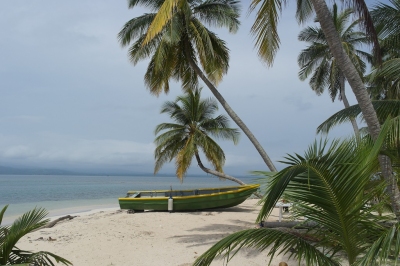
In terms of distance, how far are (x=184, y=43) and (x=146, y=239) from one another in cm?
679

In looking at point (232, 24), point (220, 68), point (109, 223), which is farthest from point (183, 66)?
point (109, 223)

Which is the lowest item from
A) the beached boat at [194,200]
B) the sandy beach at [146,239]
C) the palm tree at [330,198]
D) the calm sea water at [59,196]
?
the calm sea water at [59,196]

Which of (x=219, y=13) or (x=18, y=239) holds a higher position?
(x=219, y=13)

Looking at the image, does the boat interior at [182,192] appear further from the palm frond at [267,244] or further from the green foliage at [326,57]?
the palm frond at [267,244]

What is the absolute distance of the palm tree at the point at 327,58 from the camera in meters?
18.8

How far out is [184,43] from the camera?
1330 cm

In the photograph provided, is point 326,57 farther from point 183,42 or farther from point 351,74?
point 351,74

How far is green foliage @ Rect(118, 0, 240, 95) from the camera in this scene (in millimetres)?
12594

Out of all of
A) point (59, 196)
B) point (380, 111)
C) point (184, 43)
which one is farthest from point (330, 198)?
point (59, 196)

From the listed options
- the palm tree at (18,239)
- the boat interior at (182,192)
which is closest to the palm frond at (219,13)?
the boat interior at (182,192)

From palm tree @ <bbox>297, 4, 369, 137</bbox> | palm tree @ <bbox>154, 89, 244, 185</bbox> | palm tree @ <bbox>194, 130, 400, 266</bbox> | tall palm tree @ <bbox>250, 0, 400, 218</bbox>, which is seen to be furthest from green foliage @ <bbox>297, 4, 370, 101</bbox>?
palm tree @ <bbox>194, 130, 400, 266</bbox>

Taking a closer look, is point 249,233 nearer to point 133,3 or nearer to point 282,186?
point 282,186

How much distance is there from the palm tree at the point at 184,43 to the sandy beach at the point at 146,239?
14.0ft

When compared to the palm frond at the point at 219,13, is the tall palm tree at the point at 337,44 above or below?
below
